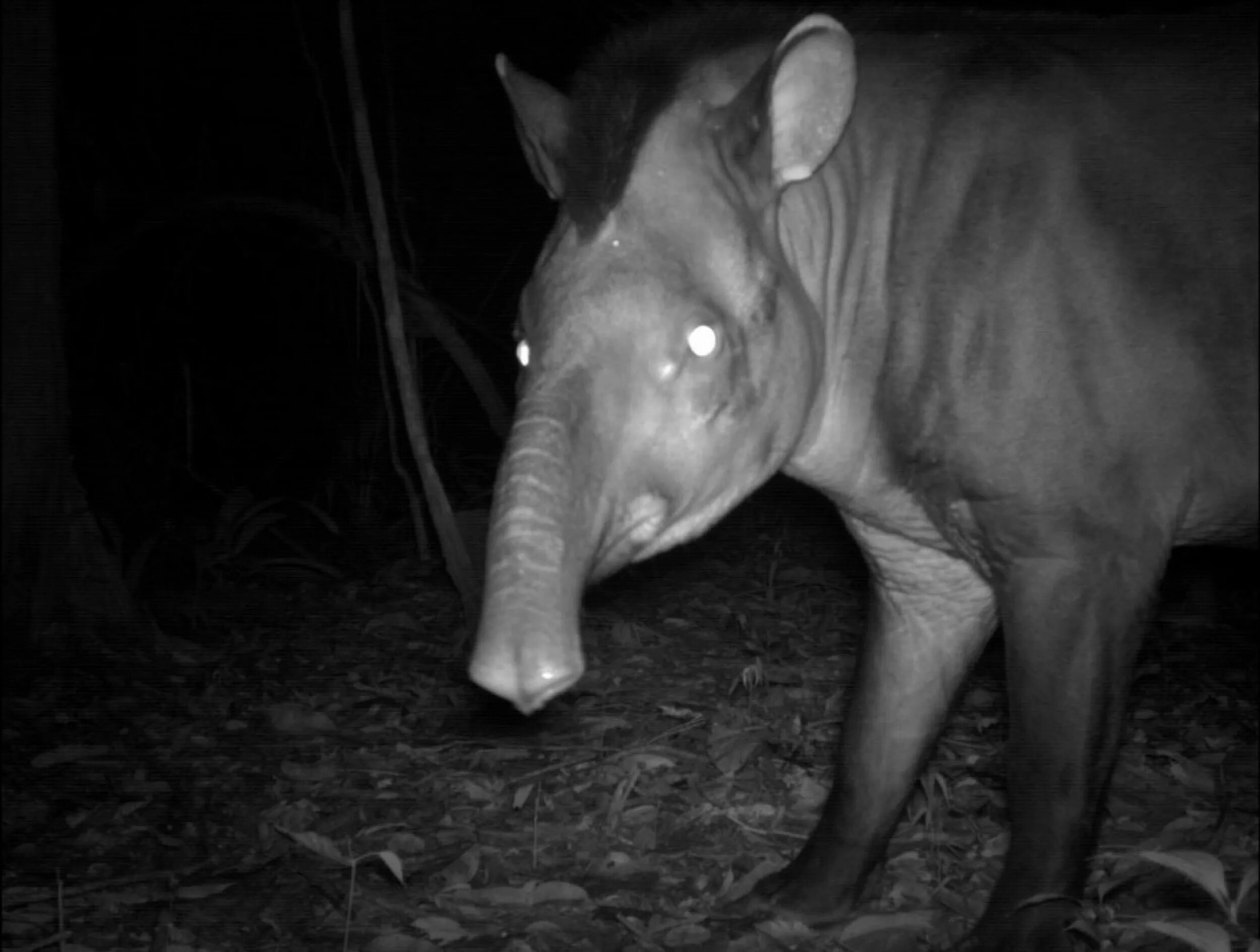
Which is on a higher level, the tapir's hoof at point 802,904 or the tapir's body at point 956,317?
the tapir's body at point 956,317

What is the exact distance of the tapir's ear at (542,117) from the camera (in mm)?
3049

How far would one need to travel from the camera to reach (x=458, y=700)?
5430 mm

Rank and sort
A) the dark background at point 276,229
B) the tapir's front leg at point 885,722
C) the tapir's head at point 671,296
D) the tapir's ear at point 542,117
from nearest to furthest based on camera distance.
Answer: the tapir's head at point 671,296
the tapir's ear at point 542,117
the tapir's front leg at point 885,722
the dark background at point 276,229

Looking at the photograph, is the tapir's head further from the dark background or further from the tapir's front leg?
the dark background

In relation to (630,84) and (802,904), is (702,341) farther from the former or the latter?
(802,904)

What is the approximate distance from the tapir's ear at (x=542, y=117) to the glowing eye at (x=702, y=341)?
53cm

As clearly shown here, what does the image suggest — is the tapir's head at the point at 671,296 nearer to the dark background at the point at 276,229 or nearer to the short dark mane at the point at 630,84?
the short dark mane at the point at 630,84

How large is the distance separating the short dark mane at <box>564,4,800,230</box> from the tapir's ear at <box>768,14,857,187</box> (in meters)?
0.24

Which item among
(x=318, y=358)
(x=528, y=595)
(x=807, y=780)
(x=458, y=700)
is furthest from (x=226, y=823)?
(x=318, y=358)

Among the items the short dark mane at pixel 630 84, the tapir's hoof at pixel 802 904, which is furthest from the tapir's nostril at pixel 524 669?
the tapir's hoof at pixel 802 904

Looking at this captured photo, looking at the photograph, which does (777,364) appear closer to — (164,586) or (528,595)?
(528,595)

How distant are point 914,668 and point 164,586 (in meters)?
5.54

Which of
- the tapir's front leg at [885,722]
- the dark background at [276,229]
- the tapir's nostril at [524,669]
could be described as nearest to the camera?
the tapir's nostril at [524,669]

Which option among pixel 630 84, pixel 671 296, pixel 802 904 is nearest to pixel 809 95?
pixel 630 84
